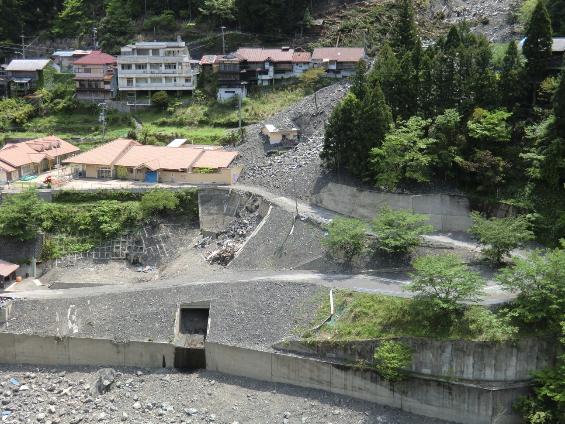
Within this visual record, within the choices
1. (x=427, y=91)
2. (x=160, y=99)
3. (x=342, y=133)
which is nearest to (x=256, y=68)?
(x=160, y=99)

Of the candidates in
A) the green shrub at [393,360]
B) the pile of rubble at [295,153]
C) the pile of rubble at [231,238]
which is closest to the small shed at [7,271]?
the pile of rubble at [231,238]

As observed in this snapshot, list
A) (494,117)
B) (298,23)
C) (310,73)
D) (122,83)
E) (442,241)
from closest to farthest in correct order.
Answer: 1. (442,241)
2. (494,117)
3. (310,73)
4. (122,83)
5. (298,23)

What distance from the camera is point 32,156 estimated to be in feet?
147

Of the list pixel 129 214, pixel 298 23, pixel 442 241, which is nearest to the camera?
pixel 442 241

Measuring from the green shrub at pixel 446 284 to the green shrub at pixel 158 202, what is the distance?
684 inches

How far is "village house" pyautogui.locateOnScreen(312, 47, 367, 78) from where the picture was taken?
53.7 m

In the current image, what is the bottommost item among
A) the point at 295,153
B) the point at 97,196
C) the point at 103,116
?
the point at 97,196

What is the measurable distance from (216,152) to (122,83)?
55.6 ft

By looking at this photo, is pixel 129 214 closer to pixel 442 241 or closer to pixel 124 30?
pixel 442 241

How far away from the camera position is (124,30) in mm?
65562

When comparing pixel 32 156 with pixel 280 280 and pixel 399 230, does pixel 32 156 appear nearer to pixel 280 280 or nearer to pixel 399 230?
pixel 280 280

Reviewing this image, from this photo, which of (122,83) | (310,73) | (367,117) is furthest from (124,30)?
(367,117)

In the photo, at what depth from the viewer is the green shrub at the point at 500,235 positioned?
95.2 ft

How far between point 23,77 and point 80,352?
125 feet
